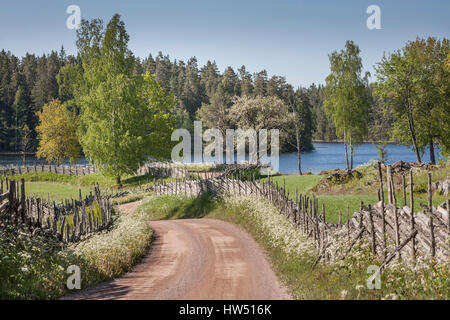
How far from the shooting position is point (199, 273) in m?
14.0

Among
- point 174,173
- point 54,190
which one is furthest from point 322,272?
point 54,190

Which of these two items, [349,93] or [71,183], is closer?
[349,93]

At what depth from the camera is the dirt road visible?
11.6m

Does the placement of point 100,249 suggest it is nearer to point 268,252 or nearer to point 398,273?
point 268,252

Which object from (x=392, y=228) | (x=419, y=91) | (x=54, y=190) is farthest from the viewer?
(x=54, y=190)

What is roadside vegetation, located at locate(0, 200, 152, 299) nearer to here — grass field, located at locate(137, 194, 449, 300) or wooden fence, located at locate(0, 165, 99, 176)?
grass field, located at locate(137, 194, 449, 300)

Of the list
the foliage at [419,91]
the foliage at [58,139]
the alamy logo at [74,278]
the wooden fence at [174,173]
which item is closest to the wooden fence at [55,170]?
the foliage at [58,139]

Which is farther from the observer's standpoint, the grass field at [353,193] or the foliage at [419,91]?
the foliage at [419,91]

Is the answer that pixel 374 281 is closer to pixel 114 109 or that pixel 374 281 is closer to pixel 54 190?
pixel 114 109

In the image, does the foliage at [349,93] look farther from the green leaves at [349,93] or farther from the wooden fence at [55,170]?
the wooden fence at [55,170]

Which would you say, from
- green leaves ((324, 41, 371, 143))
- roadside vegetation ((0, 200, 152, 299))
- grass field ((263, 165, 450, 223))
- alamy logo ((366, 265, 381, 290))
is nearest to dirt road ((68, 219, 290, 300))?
roadside vegetation ((0, 200, 152, 299))

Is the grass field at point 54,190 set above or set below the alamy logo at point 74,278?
below

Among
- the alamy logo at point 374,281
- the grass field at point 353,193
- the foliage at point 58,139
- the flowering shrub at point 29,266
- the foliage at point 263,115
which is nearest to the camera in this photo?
the alamy logo at point 374,281

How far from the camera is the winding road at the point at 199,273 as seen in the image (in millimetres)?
11617
